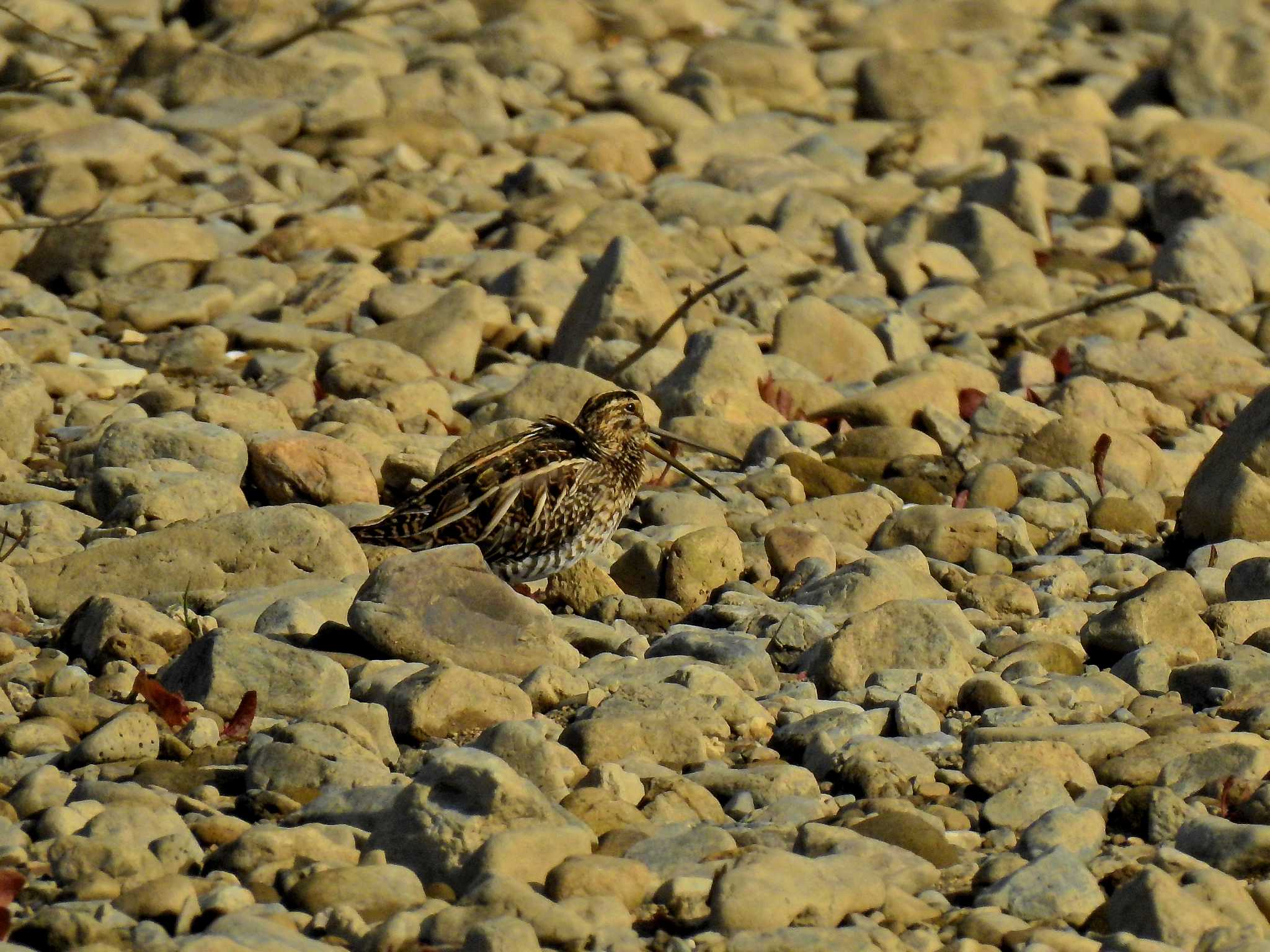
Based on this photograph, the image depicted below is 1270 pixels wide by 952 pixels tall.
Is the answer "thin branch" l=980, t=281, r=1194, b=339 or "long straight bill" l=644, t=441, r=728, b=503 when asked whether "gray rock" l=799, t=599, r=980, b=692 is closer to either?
"long straight bill" l=644, t=441, r=728, b=503

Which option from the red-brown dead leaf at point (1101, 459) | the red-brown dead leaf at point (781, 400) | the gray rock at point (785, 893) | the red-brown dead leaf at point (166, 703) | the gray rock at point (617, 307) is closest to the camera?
the gray rock at point (785, 893)

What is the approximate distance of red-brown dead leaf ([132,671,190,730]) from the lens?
5.89 metres

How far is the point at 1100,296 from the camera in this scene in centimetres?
1329

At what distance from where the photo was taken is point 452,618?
21.8 feet

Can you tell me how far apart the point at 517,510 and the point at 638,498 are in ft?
4.22

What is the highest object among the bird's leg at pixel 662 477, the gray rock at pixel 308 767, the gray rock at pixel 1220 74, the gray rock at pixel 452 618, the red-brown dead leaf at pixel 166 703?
the gray rock at pixel 308 767

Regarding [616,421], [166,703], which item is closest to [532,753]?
[166,703]

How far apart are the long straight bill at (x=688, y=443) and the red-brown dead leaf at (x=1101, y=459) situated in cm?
161

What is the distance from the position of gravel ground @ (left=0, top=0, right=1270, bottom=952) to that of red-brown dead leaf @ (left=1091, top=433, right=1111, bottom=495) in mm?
50

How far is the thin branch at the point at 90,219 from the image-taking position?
919 cm

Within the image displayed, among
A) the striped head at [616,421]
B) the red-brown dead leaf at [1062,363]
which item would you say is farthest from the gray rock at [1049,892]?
the red-brown dead leaf at [1062,363]

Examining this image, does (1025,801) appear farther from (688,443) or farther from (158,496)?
(688,443)

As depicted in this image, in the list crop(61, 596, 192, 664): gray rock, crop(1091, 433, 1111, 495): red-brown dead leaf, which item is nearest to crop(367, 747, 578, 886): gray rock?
crop(61, 596, 192, 664): gray rock

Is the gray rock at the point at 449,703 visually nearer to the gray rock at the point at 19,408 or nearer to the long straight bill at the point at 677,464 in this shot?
the long straight bill at the point at 677,464
